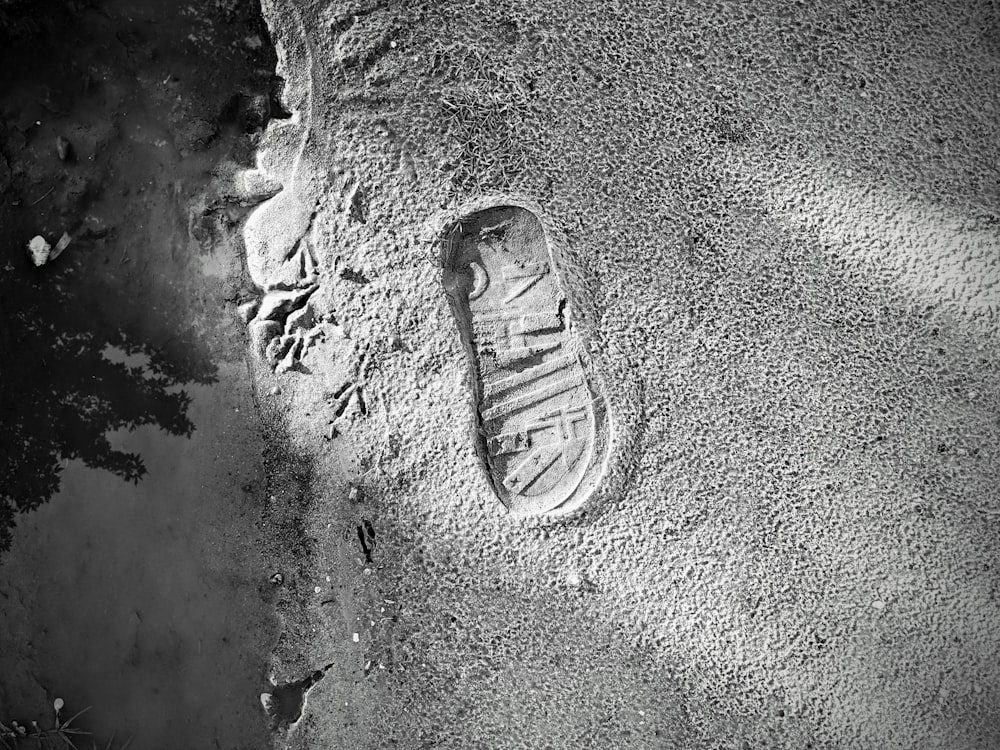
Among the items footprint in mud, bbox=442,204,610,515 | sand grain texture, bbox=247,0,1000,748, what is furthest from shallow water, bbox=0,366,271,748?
footprint in mud, bbox=442,204,610,515

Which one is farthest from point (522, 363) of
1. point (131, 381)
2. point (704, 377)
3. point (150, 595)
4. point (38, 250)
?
point (38, 250)

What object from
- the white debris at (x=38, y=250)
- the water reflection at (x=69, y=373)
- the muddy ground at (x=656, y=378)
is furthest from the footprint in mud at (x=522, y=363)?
the white debris at (x=38, y=250)

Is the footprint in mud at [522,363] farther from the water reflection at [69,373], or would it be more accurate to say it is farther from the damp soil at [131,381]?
the water reflection at [69,373]

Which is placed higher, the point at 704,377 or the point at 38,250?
the point at 38,250

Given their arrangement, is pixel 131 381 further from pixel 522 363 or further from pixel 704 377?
pixel 704 377

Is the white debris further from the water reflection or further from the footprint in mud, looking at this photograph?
the footprint in mud

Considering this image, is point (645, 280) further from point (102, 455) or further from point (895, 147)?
point (102, 455)
